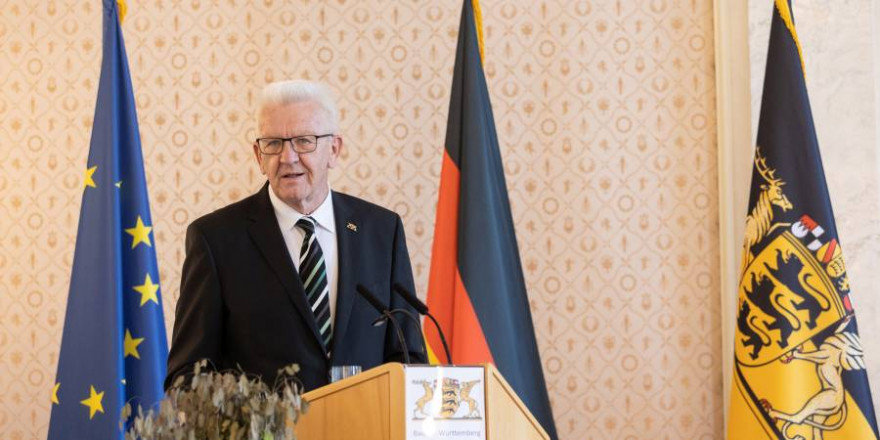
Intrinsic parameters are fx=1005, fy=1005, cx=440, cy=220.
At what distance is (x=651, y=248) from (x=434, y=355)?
1017mm

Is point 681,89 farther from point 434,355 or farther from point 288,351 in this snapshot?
point 288,351

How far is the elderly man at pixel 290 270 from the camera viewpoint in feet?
8.31

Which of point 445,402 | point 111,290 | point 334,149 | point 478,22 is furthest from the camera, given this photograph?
point 478,22

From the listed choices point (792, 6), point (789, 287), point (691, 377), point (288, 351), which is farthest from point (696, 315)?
point (288, 351)

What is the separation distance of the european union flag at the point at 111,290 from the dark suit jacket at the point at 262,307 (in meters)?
0.94

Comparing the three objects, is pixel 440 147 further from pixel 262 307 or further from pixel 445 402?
pixel 445 402

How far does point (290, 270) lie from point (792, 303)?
5.56ft

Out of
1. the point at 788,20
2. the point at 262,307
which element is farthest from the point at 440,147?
the point at 262,307

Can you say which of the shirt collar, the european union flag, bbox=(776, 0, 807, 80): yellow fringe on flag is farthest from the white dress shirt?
bbox=(776, 0, 807, 80): yellow fringe on flag

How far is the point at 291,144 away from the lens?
263cm

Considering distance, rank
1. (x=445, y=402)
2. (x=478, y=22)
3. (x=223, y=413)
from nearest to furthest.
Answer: (x=223, y=413) → (x=445, y=402) → (x=478, y=22)

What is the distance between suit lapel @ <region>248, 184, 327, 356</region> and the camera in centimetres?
254

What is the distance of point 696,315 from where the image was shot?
3883mm

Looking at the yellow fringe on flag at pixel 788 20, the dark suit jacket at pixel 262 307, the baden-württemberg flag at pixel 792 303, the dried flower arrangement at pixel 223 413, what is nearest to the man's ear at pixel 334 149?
the dark suit jacket at pixel 262 307
